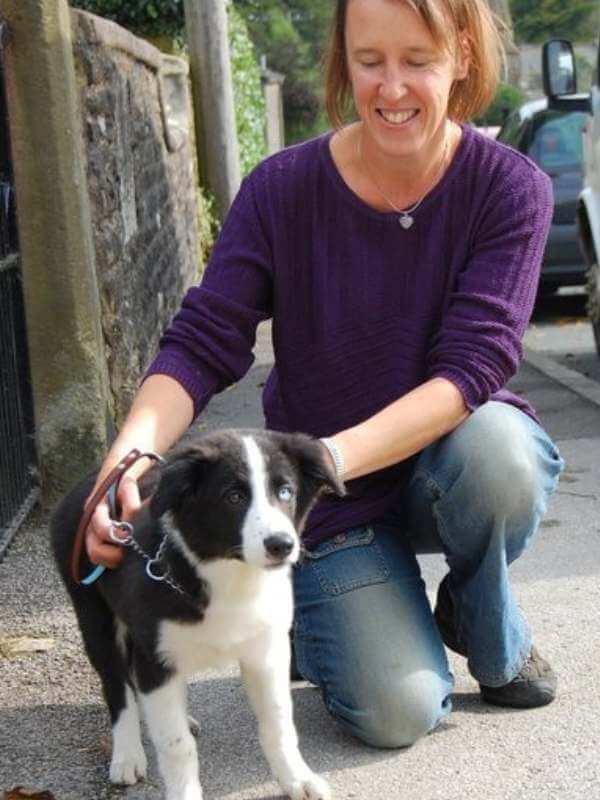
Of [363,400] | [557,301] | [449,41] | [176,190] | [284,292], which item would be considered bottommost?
[557,301]

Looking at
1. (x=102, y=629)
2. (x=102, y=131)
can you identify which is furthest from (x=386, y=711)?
(x=102, y=131)

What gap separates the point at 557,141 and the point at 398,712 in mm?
9561

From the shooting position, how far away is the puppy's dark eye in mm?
3072

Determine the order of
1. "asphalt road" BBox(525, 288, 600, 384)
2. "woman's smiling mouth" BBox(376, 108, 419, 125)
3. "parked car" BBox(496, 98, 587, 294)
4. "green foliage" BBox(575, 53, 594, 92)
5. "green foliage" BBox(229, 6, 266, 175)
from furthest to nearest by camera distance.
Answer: "green foliage" BBox(229, 6, 266, 175)
"parked car" BBox(496, 98, 587, 294)
"asphalt road" BBox(525, 288, 600, 384)
"green foliage" BBox(575, 53, 594, 92)
"woman's smiling mouth" BBox(376, 108, 419, 125)

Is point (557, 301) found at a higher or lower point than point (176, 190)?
lower

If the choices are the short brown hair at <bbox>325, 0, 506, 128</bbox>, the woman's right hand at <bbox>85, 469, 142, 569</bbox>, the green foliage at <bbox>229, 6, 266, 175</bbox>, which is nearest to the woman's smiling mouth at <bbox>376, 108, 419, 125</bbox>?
the short brown hair at <bbox>325, 0, 506, 128</bbox>

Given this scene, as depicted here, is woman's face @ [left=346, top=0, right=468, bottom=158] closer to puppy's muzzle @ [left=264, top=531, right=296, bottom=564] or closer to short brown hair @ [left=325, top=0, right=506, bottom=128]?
short brown hair @ [left=325, top=0, right=506, bottom=128]

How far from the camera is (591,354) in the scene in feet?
36.4

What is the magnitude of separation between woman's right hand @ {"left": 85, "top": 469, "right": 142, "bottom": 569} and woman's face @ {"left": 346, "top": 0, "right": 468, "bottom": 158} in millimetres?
1120

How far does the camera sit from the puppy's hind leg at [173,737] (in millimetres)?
3344

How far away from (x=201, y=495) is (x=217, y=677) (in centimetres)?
140

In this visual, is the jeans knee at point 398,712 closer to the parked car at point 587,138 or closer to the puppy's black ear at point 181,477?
the puppy's black ear at point 181,477

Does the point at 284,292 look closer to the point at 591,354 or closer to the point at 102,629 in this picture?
the point at 102,629

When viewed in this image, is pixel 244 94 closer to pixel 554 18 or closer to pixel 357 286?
pixel 357 286
